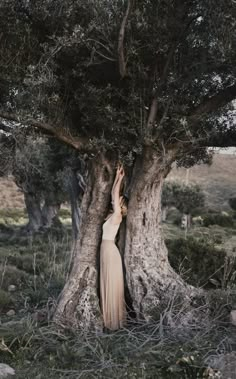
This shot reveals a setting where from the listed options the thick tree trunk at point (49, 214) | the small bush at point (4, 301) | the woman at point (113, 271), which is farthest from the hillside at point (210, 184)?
the woman at point (113, 271)

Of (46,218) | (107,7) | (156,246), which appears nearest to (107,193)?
(156,246)

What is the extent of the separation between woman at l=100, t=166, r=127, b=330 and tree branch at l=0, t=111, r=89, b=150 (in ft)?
2.45

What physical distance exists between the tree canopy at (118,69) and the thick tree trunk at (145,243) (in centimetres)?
48

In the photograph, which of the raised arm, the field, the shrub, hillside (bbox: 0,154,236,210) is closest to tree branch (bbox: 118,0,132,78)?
the raised arm

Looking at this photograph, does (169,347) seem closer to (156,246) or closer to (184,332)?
(184,332)

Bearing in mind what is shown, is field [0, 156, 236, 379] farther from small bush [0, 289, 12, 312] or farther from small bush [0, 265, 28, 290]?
small bush [0, 265, 28, 290]

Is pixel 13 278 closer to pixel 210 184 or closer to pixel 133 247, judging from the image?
pixel 133 247

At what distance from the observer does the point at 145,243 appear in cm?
842

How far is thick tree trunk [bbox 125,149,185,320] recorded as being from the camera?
8102 mm

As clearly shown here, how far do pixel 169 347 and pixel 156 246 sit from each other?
83.8 inches

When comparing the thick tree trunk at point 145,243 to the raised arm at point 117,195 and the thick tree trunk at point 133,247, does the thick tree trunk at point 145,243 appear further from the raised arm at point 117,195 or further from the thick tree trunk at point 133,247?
the raised arm at point 117,195

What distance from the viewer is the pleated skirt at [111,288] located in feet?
26.6

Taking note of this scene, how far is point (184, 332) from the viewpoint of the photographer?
24.3 ft

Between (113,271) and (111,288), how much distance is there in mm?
276
